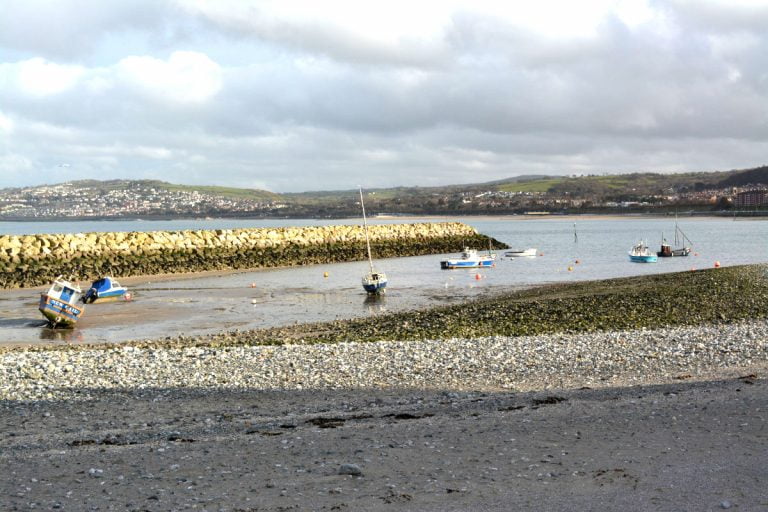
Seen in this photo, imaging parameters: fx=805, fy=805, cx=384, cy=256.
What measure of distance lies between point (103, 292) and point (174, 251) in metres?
22.1

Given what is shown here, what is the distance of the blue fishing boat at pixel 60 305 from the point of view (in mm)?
27203

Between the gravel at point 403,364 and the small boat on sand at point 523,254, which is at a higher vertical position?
the gravel at point 403,364

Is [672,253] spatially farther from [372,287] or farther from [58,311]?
[58,311]

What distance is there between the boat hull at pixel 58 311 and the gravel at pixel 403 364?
26.1 feet

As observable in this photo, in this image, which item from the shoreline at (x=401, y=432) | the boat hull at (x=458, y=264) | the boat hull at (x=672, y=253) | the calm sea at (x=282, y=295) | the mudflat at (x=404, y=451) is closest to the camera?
the mudflat at (x=404, y=451)

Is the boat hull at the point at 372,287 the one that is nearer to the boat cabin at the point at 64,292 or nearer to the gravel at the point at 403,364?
Result: the boat cabin at the point at 64,292

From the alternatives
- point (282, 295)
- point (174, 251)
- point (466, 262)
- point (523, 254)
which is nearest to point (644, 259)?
point (523, 254)

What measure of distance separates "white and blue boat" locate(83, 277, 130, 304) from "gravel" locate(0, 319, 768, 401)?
15.2 metres

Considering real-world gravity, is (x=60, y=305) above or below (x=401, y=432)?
above

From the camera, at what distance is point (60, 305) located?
1077 inches

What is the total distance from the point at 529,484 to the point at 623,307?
59.2 ft

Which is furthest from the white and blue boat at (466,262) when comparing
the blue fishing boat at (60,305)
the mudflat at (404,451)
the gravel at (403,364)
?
the mudflat at (404,451)

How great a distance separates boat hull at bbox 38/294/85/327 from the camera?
2719cm

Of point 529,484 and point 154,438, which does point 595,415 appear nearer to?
point 529,484
